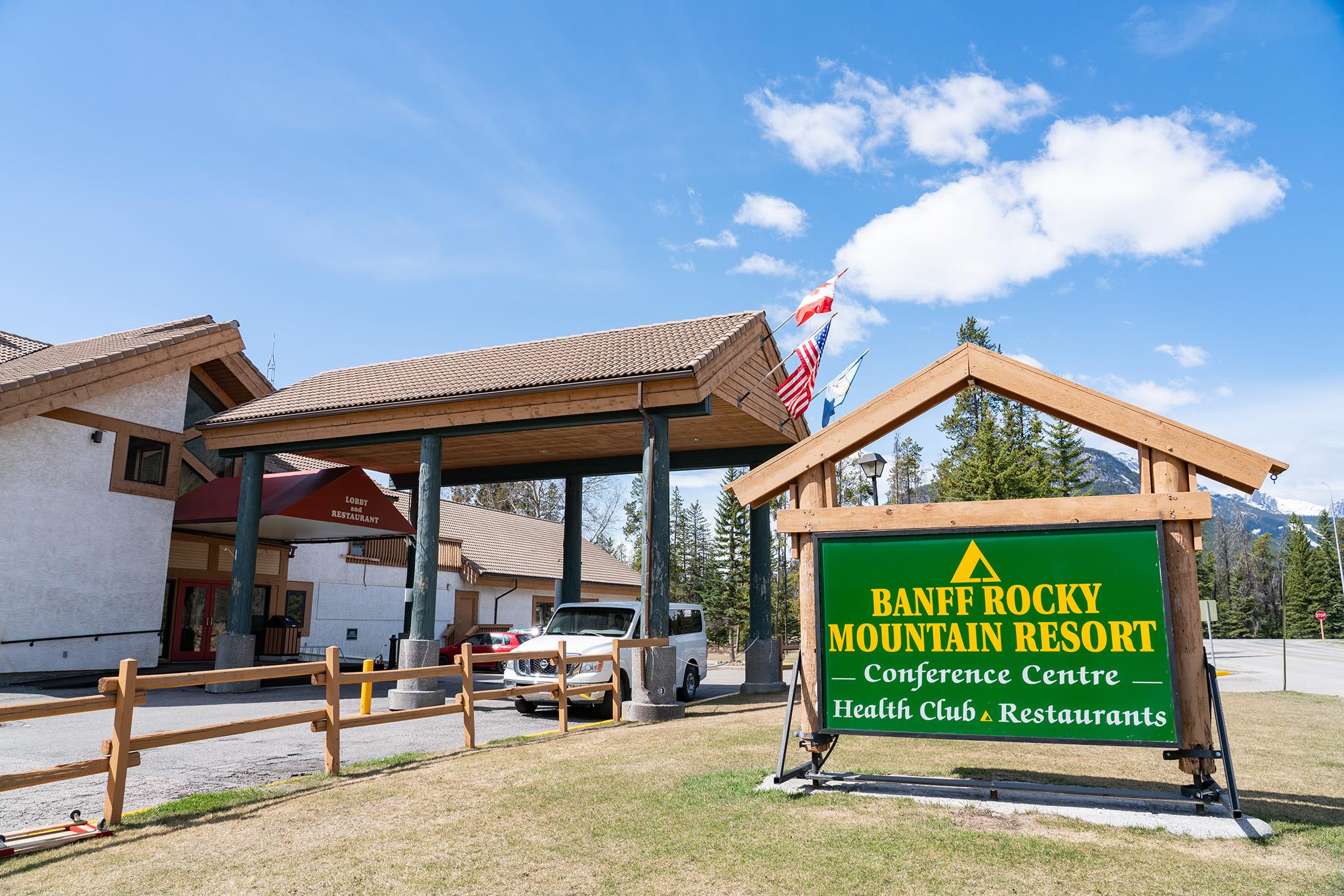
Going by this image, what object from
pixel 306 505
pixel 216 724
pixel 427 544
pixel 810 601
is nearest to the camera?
pixel 810 601

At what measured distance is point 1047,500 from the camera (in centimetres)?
723

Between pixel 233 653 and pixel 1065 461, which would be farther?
pixel 1065 461

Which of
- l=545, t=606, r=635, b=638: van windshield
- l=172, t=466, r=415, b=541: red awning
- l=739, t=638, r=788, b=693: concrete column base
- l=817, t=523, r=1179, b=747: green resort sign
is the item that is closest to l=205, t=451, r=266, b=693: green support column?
l=172, t=466, r=415, b=541: red awning

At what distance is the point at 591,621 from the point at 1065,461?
146 ft

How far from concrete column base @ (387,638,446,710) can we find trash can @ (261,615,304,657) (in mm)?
11037

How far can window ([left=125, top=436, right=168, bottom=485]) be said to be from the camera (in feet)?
65.8

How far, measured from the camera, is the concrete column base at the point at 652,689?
13188mm

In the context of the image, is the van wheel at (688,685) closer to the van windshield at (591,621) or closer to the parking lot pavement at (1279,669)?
the van windshield at (591,621)

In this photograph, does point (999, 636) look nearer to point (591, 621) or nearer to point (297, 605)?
point (591, 621)

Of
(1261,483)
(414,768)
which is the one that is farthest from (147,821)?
(1261,483)

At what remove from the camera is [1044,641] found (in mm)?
6984

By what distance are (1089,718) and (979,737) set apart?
2.70 feet

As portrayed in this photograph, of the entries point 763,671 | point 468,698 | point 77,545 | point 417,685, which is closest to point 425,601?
point 417,685

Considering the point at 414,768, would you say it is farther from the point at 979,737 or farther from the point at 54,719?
the point at 54,719
